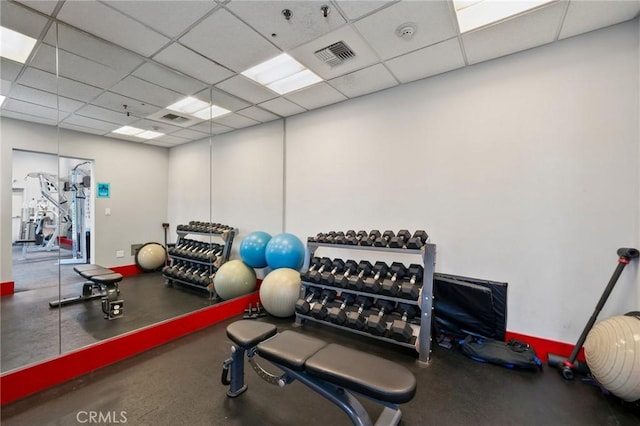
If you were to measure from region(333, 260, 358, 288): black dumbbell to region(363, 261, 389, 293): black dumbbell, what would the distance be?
0.64ft

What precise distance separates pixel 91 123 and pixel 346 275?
128 inches

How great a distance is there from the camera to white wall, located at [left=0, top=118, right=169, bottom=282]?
2.25 m


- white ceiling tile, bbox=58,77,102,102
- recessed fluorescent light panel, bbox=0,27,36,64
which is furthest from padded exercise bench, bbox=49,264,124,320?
recessed fluorescent light panel, bbox=0,27,36,64

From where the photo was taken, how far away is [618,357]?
1.77 meters

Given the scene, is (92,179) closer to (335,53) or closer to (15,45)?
(15,45)

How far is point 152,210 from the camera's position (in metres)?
3.32

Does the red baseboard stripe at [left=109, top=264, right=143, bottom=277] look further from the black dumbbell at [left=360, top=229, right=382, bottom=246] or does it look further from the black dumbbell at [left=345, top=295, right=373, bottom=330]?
the black dumbbell at [left=360, top=229, right=382, bottom=246]

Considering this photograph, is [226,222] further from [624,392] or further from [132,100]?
[624,392]

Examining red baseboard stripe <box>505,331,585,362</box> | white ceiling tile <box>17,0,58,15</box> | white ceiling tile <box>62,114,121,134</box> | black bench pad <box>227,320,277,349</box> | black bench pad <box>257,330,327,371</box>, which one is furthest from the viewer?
white ceiling tile <box>62,114,121,134</box>

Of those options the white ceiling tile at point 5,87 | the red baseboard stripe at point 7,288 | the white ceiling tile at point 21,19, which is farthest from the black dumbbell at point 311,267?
the white ceiling tile at point 21,19

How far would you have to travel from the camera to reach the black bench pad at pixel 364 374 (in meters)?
1.26

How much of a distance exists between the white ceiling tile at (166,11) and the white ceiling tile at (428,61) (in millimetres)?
1922

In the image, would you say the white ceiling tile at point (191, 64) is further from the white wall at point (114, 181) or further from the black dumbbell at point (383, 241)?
the black dumbbell at point (383, 241)

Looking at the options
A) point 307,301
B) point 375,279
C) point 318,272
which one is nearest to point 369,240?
point 375,279
